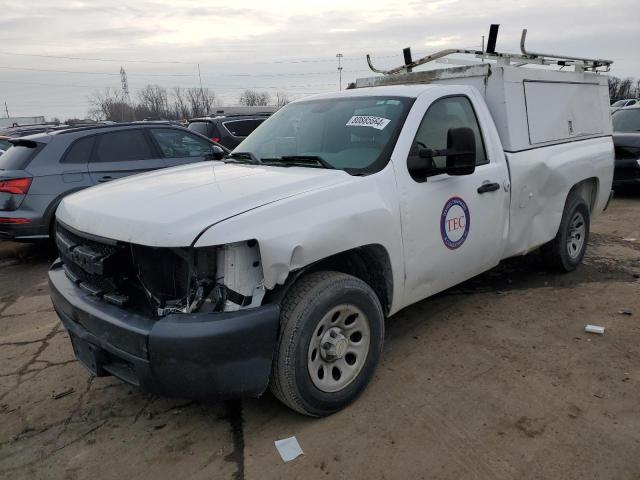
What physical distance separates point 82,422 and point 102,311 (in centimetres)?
82

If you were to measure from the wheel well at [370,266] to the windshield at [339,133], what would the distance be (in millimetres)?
500

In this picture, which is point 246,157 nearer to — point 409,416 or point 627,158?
point 409,416

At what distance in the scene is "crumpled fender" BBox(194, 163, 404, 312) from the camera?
251cm

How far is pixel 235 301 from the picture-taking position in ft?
8.43

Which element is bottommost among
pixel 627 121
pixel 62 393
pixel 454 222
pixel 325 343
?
pixel 62 393

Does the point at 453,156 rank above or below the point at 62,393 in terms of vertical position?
above

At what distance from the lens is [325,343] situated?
2.92 m

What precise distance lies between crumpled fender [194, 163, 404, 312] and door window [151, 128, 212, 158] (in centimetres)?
497

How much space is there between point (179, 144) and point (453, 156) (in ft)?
17.1

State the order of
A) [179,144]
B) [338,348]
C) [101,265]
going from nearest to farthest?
[101,265] < [338,348] < [179,144]

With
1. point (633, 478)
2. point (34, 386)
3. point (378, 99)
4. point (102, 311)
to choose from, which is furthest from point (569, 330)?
point (34, 386)

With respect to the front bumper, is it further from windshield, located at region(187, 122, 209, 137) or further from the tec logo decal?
windshield, located at region(187, 122, 209, 137)

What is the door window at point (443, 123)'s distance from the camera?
3615 mm

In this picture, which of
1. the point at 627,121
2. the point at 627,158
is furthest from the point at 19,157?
the point at 627,121
